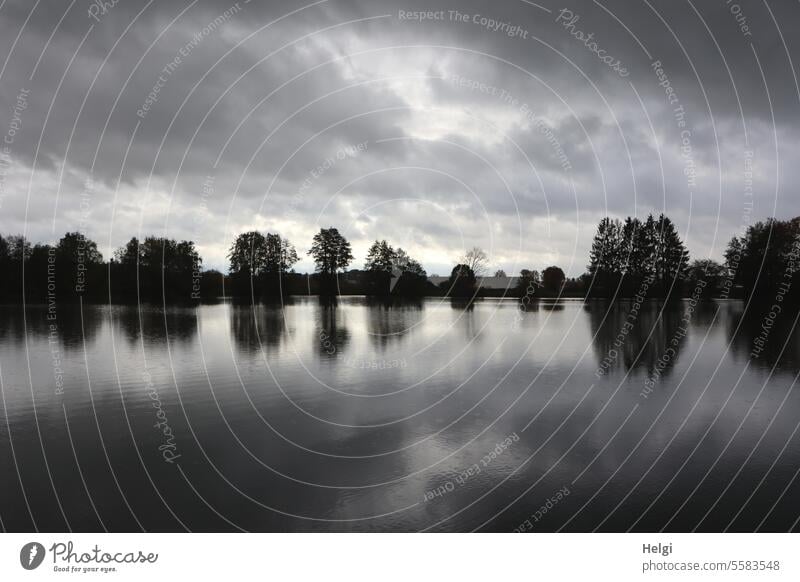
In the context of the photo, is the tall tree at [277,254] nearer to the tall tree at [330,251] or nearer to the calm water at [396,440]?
the tall tree at [330,251]

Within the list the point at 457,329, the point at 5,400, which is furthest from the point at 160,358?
the point at 457,329

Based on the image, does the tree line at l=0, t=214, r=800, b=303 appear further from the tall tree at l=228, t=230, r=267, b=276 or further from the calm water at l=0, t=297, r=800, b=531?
the calm water at l=0, t=297, r=800, b=531

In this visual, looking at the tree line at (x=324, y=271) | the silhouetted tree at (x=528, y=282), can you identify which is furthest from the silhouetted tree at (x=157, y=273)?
the silhouetted tree at (x=528, y=282)

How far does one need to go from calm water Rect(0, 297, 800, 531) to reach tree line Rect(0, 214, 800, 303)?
209 ft

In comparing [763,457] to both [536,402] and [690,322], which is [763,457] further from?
[690,322]

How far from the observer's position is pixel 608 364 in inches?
740

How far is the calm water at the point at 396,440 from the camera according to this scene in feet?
24.3

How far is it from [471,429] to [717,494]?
15.0ft

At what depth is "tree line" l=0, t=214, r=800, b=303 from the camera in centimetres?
7888

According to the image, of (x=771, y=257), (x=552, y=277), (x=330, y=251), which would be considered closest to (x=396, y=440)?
(x=771, y=257)

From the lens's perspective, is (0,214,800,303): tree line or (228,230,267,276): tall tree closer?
(0,214,800,303): tree line

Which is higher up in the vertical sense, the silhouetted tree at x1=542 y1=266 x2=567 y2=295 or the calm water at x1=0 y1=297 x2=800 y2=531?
the silhouetted tree at x1=542 y1=266 x2=567 y2=295

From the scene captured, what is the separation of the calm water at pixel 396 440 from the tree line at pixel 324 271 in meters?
63.8

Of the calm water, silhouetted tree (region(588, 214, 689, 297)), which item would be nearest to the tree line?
silhouetted tree (region(588, 214, 689, 297))
